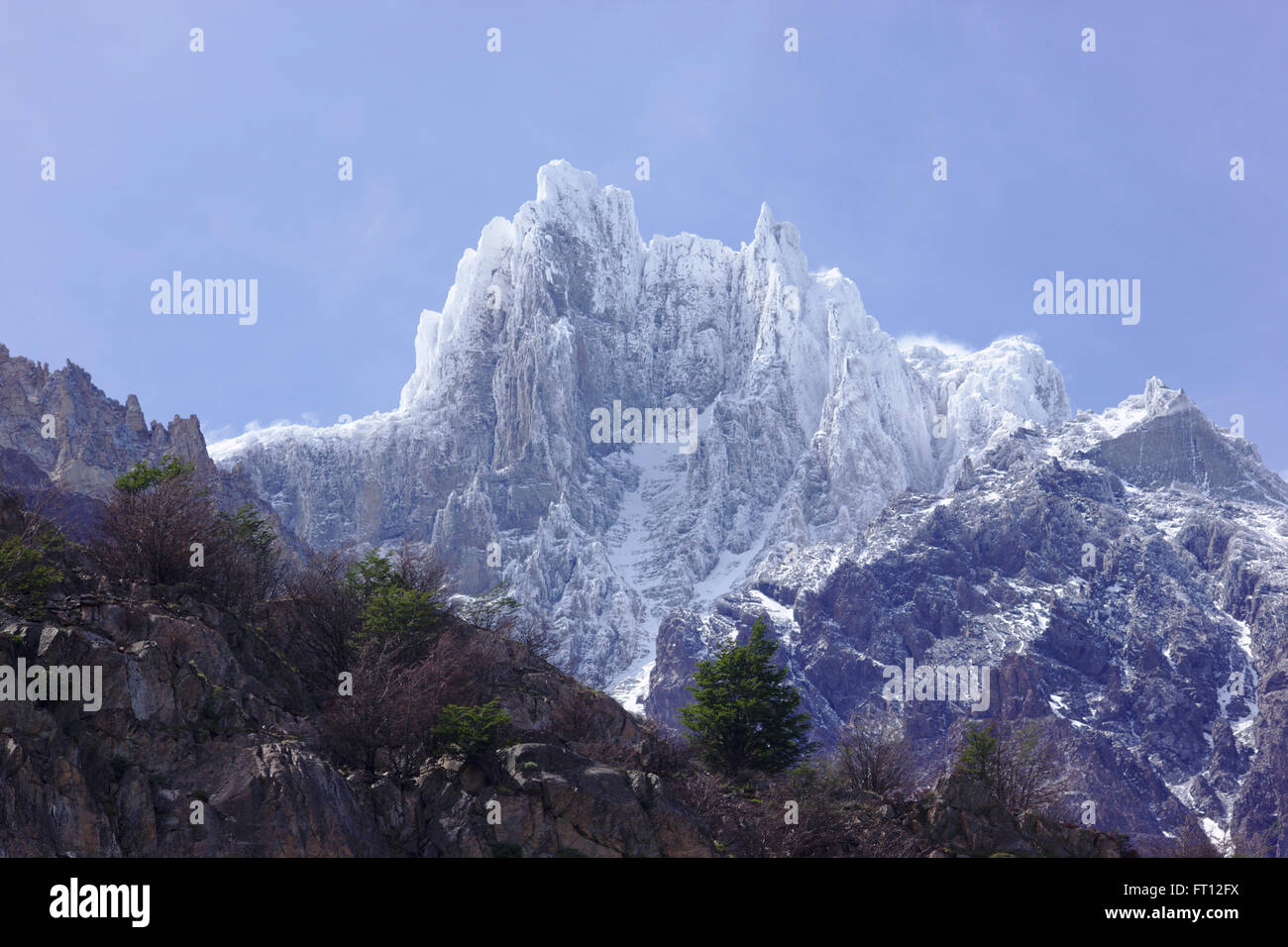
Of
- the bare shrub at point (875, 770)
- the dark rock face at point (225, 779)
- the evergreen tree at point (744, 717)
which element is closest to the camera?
the dark rock face at point (225, 779)

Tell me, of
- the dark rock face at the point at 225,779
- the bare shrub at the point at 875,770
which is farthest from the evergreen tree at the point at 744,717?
the dark rock face at the point at 225,779

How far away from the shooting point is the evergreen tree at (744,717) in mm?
48938

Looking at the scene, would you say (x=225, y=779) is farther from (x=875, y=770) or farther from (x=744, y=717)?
(x=875, y=770)

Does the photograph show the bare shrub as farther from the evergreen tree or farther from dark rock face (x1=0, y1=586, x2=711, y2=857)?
dark rock face (x1=0, y1=586, x2=711, y2=857)

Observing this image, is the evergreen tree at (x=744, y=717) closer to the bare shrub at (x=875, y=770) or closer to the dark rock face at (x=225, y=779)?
the bare shrub at (x=875, y=770)

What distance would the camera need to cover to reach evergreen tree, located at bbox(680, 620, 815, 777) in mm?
48938

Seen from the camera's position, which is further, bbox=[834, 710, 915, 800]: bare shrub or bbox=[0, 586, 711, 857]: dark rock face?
bbox=[834, 710, 915, 800]: bare shrub

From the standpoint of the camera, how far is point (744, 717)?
163ft

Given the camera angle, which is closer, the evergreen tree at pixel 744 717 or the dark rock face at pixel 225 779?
the dark rock face at pixel 225 779

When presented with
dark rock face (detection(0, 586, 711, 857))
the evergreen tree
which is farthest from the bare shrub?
dark rock face (detection(0, 586, 711, 857))
